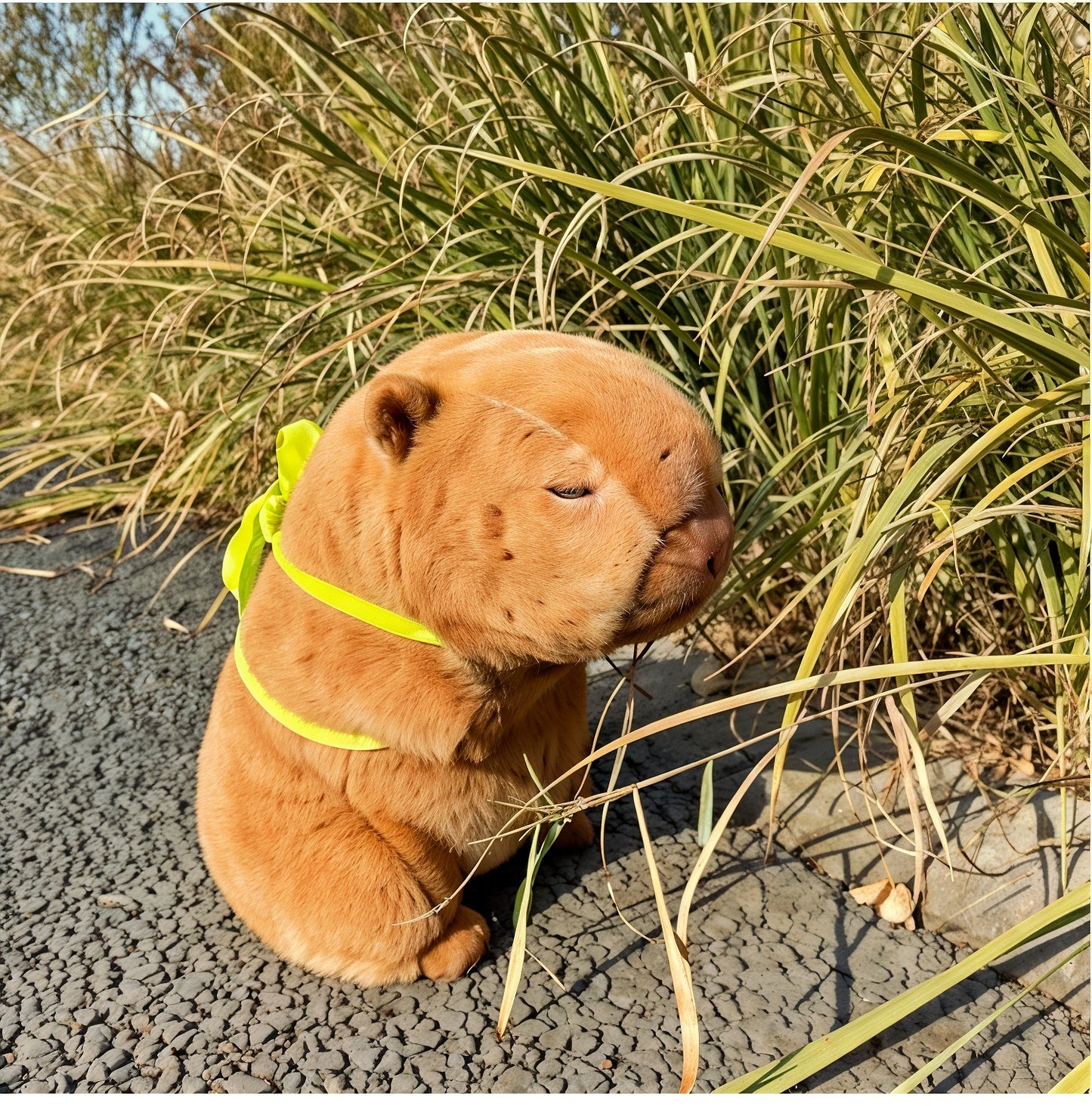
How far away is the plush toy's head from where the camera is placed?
45.8 inches

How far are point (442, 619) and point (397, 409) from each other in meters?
0.27

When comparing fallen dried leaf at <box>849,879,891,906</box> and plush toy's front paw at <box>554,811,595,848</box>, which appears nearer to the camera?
fallen dried leaf at <box>849,879,891,906</box>

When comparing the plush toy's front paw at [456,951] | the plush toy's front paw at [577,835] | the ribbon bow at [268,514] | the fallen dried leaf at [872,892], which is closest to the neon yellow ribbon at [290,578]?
the ribbon bow at [268,514]

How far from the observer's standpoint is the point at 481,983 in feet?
5.08

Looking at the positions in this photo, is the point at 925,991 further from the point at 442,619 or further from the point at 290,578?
the point at 290,578

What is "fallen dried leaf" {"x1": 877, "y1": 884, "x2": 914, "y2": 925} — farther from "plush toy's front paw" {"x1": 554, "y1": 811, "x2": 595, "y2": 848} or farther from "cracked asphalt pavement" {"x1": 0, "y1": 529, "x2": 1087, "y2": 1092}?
"plush toy's front paw" {"x1": 554, "y1": 811, "x2": 595, "y2": 848}

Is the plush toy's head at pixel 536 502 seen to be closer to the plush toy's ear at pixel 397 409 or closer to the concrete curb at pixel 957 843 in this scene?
the plush toy's ear at pixel 397 409

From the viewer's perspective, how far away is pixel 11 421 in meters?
4.66

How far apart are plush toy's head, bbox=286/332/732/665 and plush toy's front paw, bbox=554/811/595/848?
0.64 meters

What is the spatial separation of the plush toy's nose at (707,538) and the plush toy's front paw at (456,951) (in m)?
0.75

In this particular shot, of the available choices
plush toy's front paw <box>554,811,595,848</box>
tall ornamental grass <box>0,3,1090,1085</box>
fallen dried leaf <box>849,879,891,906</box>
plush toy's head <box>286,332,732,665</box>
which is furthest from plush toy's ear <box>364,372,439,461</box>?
fallen dried leaf <box>849,879,891,906</box>

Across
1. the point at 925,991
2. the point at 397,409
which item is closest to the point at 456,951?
the point at 925,991

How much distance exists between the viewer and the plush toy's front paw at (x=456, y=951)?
1.53 metres

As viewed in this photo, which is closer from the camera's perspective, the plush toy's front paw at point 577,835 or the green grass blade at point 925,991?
the green grass blade at point 925,991
